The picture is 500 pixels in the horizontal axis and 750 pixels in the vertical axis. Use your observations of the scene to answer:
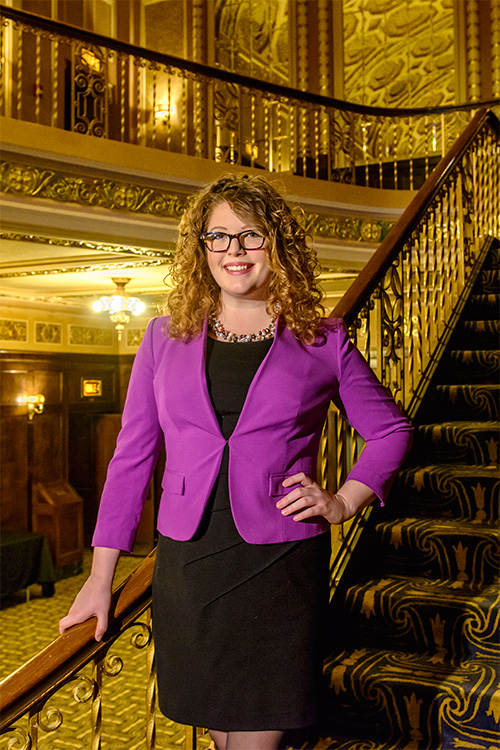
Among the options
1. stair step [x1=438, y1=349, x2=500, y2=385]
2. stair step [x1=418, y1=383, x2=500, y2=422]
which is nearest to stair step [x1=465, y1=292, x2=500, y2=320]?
stair step [x1=438, y1=349, x2=500, y2=385]

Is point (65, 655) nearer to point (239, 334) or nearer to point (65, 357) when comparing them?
point (239, 334)

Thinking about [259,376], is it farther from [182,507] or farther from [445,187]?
[445,187]

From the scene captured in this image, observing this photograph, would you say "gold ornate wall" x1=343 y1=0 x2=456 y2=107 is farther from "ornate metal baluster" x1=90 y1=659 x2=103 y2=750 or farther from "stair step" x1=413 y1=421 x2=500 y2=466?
"ornate metal baluster" x1=90 y1=659 x2=103 y2=750

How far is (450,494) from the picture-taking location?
2.55 m

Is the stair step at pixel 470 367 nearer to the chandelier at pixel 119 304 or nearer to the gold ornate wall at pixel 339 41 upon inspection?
the chandelier at pixel 119 304

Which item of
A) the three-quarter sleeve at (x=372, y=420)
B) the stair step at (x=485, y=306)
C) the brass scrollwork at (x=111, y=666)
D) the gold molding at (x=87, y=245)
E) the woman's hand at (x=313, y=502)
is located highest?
the gold molding at (x=87, y=245)

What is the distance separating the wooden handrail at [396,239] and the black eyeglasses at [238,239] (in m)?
0.80

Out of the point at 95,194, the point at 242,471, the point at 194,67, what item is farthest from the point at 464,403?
the point at 194,67

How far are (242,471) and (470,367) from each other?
2403 millimetres

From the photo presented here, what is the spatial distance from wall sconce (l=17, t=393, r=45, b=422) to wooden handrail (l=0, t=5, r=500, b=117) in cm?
511

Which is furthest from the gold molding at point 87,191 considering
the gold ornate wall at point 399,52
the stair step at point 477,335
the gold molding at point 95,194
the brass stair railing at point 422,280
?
the gold ornate wall at point 399,52

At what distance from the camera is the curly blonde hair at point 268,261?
137 centimetres

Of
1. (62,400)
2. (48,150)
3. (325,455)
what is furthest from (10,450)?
(325,455)

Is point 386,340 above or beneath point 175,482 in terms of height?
above
